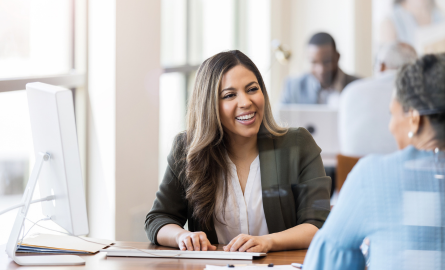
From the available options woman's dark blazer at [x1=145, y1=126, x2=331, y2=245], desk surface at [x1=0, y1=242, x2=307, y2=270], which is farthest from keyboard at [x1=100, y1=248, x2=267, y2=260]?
woman's dark blazer at [x1=145, y1=126, x2=331, y2=245]

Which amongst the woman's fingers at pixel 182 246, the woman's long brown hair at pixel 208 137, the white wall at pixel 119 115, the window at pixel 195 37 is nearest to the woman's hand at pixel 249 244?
the woman's fingers at pixel 182 246

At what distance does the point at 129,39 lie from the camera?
1.82 meters

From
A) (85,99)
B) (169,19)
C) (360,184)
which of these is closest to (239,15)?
(169,19)

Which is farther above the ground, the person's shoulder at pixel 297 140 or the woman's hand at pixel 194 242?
the person's shoulder at pixel 297 140

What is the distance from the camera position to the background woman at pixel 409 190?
2.12 feet

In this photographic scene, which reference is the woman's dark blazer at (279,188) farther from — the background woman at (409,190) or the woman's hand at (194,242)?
the background woman at (409,190)

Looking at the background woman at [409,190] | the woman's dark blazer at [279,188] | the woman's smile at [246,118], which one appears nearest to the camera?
the background woman at [409,190]

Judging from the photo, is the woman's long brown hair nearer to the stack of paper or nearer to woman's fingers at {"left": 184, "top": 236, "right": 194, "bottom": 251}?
woman's fingers at {"left": 184, "top": 236, "right": 194, "bottom": 251}

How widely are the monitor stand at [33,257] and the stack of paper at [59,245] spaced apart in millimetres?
53

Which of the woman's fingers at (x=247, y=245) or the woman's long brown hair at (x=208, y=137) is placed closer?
the woman's fingers at (x=247, y=245)

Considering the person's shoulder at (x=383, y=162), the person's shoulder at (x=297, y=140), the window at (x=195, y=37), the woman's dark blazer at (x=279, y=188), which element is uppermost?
the window at (x=195, y=37)

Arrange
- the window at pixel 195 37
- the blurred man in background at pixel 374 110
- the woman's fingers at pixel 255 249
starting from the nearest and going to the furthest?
the blurred man in background at pixel 374 110
the woman's fingers at pixel 255 249
the window at pixel 195 37

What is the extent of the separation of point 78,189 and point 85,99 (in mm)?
984

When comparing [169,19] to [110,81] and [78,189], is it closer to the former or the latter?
[110,81]
